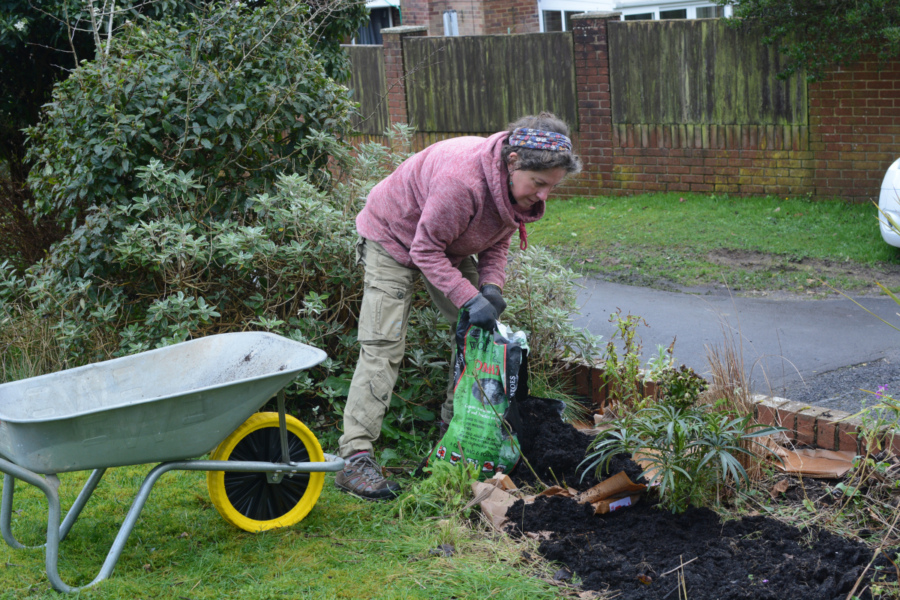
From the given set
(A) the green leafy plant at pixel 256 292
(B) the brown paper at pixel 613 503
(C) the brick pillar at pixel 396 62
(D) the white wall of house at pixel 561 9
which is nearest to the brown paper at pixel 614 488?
(B) the brown paper at pixel 613 503

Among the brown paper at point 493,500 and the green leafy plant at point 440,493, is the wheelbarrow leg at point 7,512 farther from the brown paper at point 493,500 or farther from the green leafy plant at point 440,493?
the brown paper at point 493,500

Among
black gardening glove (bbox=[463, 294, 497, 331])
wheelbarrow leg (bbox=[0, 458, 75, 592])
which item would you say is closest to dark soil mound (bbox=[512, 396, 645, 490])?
black gardening glove (bbox=[463, 294, 497, 331])

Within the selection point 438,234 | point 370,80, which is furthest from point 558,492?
point 370,80

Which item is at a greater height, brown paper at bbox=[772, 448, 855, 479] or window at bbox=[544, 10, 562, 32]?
window at bbox=[544, 10, 562, 32]

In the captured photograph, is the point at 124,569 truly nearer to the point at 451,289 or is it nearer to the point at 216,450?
the point at 216,450

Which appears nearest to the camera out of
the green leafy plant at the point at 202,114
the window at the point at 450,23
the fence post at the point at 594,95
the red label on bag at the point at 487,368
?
the red label on bag at the point at 487,368

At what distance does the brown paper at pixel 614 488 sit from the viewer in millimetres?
3283

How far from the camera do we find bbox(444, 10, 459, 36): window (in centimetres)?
1731

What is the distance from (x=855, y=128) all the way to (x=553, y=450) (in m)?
7.59

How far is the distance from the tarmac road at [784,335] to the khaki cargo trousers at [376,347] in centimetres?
179

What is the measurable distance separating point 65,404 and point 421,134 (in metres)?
10.5

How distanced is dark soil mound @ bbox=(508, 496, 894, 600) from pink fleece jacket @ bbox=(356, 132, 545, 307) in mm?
1075

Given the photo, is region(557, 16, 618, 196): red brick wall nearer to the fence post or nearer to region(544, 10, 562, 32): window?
the fence post

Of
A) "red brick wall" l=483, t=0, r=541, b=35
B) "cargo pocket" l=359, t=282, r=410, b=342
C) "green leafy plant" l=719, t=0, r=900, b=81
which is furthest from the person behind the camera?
"red brick wall" l=483, t=0, r=541, b=35
